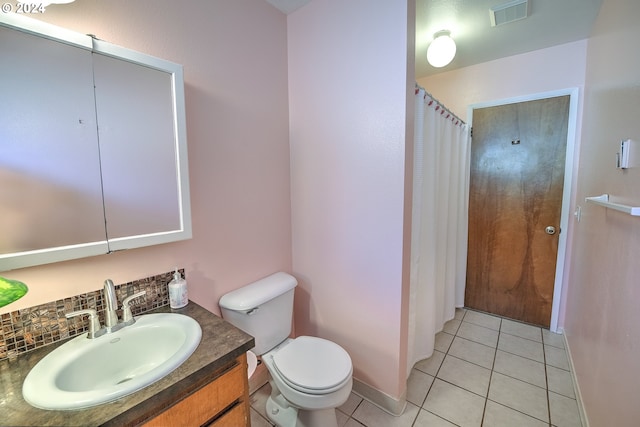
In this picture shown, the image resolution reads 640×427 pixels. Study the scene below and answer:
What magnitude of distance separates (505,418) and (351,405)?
0.86m

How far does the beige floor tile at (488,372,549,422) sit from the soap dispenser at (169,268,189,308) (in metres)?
1.89

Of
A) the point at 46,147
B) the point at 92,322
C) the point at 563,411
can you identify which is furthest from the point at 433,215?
the point at 46,147

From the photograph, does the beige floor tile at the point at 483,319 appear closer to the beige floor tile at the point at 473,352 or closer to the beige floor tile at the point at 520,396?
the beige floor tile at the point at 473,352

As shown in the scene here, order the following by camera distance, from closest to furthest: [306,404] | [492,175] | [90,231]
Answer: [90,231], [306,404], [492,175]

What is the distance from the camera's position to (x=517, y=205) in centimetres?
246

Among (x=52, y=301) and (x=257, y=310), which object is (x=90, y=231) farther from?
(x=257, y=310)

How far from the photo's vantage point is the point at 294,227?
1.90m

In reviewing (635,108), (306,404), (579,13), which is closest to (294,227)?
(306,404)

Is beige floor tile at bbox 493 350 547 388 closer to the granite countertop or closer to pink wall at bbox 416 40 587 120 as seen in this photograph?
the granite countertop

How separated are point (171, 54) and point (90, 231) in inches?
33.4

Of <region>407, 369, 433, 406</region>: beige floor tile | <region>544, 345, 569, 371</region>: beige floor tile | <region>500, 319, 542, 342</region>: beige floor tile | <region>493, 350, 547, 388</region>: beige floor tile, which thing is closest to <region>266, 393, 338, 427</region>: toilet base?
<region>407, 369, 433, 406</region>: beige floor tile

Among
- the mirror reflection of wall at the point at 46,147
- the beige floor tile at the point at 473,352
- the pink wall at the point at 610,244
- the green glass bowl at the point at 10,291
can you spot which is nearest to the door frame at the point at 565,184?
the pink wall at the point at 610,244

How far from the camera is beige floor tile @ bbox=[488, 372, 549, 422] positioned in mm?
1581

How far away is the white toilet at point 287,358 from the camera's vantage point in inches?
48.8
